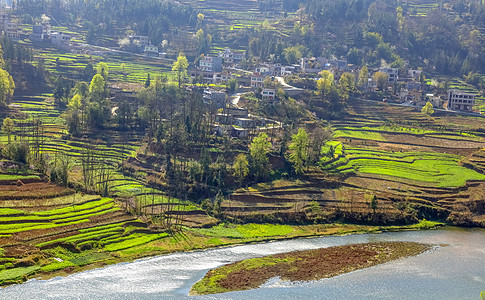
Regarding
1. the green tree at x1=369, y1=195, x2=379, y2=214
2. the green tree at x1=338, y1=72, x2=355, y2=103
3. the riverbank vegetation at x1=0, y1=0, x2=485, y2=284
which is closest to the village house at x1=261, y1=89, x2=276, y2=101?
the riverbank vegetation at x1=0, y1=0, x2=485, y2=284

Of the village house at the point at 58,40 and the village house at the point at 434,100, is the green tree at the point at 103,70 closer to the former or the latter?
the village house at the point at 58,40

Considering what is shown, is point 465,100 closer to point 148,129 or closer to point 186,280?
point 148,129

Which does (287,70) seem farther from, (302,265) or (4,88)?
(302,265)

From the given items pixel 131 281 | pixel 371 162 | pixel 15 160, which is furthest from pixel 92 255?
pixel 371 162

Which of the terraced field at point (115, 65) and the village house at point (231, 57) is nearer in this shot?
the terraced field at point (115, 65)

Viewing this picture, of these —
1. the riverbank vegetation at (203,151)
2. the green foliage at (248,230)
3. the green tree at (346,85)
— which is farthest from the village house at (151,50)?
the green foliage at (248,230)

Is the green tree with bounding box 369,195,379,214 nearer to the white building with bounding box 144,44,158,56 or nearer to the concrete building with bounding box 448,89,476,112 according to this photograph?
the concrete building with bounding box 448,89,476,112
